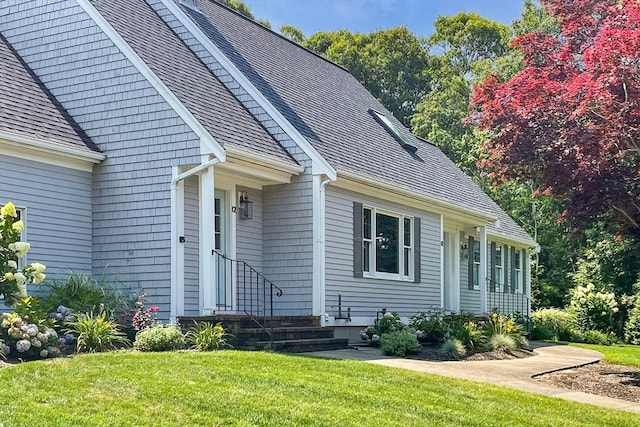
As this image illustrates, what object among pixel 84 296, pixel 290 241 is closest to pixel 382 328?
pixel 290 241

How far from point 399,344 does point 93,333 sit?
206 inches

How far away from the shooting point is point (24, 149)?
12.7 m

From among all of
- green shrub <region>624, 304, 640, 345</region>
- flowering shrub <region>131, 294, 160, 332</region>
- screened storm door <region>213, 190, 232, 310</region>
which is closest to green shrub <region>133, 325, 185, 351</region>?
flowering shrub <region>131, 294, 160, 332</region>

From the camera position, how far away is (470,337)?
15.2 meters

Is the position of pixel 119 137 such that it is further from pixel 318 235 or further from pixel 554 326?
pixel 554 326

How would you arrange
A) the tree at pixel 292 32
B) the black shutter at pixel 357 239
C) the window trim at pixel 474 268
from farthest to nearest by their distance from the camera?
1. the tree at pixel 292 32
2. the window trim at pixel 474 268
3. the black shutter at pixel 357 239

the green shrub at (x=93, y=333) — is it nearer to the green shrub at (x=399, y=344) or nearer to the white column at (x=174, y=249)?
the white column at (x=174, y=249)

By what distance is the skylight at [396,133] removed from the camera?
2080cm

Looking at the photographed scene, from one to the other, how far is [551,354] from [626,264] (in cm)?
1429

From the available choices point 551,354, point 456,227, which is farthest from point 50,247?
point 456,227

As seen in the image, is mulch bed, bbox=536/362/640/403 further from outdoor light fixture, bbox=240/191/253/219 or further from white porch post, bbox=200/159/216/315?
outdoor light fixture, bbox=240/191/253/219

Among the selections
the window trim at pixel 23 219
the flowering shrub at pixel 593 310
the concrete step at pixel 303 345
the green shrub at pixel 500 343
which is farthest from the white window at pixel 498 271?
the window trim at pixel 23 219

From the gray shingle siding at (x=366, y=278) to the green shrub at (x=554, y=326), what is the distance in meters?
4.47

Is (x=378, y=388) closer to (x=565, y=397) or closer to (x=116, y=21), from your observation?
(x=565, y=397)
